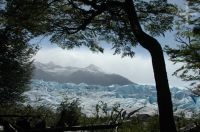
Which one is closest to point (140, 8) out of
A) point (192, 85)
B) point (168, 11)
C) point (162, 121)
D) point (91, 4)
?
point (168, 11)

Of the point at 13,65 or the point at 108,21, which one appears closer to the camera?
the point at 108,21

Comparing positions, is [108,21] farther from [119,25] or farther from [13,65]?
[13,65]

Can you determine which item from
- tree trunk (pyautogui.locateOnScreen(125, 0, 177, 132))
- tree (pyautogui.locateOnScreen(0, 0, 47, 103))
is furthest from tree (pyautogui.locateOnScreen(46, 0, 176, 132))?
tree (pyautogui.locateOnScreen(0, 0, 47, 103))

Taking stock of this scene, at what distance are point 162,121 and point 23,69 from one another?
2775 cm

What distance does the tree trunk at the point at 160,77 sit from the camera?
1572 centimetres

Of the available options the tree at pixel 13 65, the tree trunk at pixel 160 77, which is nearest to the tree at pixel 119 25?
the tree trunk at pixel 160 77

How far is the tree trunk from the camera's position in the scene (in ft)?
51.6

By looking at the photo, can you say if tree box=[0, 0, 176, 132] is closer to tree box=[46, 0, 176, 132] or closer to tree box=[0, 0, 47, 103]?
tree box=[46, 0, 176, 132]

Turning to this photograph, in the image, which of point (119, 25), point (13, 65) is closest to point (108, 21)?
point (119, 25)

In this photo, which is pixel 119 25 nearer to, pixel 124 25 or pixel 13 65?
pixel 124 25

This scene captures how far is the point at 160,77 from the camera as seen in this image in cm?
1659

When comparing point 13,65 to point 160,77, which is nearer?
point 160,77

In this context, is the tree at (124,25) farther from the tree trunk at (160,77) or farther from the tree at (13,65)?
the tree at (13,65)

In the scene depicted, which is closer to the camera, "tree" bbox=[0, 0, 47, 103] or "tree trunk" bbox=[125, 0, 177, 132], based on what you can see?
"tree trunk" bbox=[125, 0, 177, 132]
